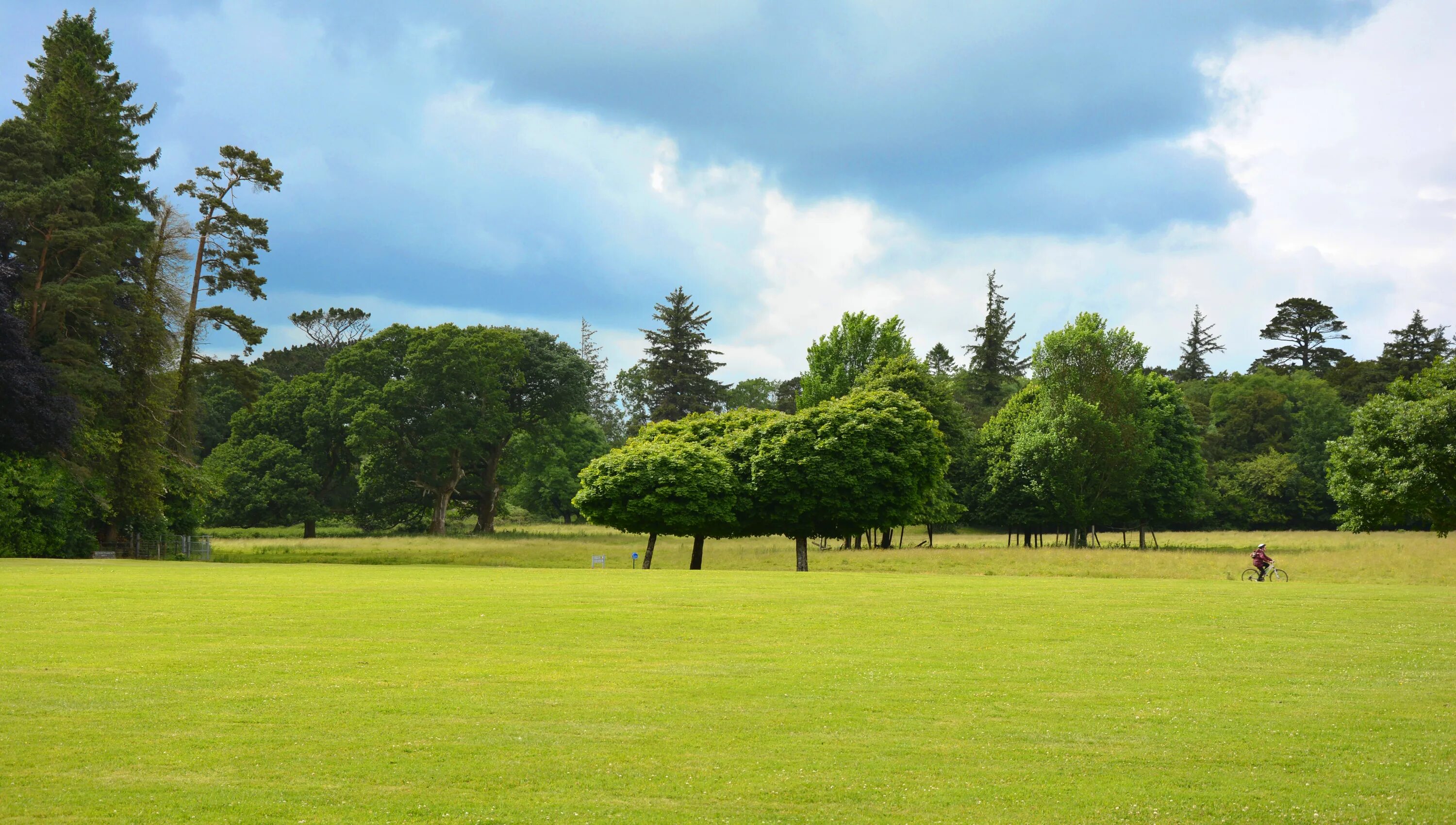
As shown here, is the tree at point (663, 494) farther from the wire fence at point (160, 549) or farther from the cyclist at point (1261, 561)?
the cyclist at point (1261, 561)

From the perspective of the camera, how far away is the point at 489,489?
90.2m

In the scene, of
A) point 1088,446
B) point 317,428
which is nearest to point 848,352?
point 1088,446

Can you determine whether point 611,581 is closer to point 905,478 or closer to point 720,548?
point 905,478

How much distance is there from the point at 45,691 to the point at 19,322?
141ft

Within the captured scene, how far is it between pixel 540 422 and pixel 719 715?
81173 millimetres

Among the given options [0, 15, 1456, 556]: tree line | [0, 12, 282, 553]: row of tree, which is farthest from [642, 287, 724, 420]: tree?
[0, 12, 282, 553]: row of tree

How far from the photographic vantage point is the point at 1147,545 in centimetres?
8294

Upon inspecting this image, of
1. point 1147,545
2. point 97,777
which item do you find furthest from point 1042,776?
point 1147,545

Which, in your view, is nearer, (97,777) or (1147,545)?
(97,777)

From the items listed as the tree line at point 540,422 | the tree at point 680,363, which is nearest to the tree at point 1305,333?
the tree line at point 540,422

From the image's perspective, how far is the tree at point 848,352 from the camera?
266 ft

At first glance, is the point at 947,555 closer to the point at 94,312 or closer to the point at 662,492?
the point at 662,492

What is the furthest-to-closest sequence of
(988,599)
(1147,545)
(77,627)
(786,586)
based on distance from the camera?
(1147,545) → (786,586) → (988,599) → (77,627)

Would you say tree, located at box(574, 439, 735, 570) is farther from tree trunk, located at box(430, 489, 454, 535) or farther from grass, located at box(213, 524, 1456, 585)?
tree trunk, located at box(430, 489, 454, 535)
